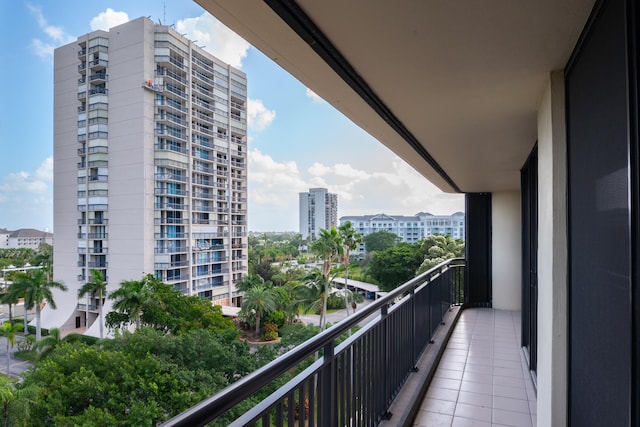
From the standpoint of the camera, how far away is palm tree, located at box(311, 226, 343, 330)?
23219 mm

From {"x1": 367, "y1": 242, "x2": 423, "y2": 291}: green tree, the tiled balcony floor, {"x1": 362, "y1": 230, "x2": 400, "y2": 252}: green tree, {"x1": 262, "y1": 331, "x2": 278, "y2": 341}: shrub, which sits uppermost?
the tiled balcony floor

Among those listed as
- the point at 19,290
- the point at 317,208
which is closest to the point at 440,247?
the point at 19,290

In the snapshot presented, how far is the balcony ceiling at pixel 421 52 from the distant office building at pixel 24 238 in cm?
3082

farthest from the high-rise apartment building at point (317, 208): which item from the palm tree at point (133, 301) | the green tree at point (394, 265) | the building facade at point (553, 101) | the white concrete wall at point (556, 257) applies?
the white concrete wall at point (556, 257)

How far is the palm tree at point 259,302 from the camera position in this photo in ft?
83.7

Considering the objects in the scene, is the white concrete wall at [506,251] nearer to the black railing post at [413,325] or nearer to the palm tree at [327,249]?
the black railing post at [413,325]

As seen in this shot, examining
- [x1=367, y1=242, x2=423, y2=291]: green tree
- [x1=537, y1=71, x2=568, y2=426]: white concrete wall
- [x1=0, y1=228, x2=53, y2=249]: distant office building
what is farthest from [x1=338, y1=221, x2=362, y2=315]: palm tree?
[x1=537, y1=71, x2=568, y2=426]: white concrete wall

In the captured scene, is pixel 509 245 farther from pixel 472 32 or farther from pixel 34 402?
pixel 34 402

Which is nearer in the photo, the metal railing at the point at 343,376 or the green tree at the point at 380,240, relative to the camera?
the metal railing at the point at 343,376

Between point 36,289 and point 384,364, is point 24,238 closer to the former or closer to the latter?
point 36,289

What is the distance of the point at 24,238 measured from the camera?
96.4ft

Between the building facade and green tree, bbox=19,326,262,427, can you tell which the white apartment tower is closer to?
green tree, bbox=19,326,262,427

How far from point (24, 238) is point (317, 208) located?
102ft

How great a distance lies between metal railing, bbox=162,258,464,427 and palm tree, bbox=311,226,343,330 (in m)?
19.9
